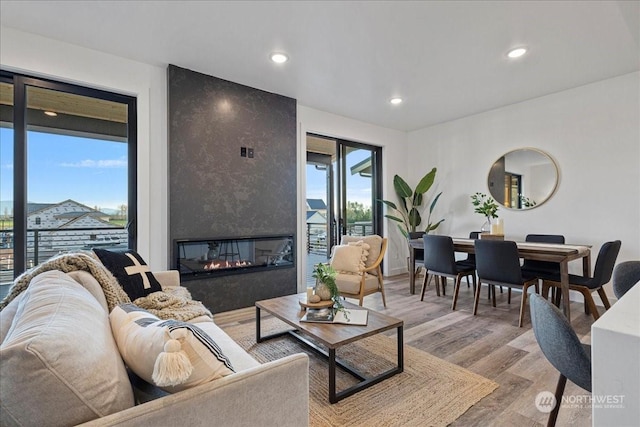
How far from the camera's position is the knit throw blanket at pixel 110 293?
4.64ft

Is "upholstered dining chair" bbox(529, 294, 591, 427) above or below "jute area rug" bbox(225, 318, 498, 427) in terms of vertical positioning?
above

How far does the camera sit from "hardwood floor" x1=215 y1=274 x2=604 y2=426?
67.0 inches

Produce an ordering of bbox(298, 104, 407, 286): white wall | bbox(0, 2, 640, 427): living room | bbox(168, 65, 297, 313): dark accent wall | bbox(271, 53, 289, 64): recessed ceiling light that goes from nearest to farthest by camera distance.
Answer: bbox(0, 2, 640, 427): living room < bbox(271, 53, 289, 64): recessed ceiling light < bbox(168, 65, 297, 313): dark accent wall < bbox(298, 104, 407, 286): white wall

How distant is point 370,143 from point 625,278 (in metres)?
3.93

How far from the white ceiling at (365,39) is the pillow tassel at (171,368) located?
7.81 ft

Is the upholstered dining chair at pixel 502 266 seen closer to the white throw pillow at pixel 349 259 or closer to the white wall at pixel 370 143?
the white throw pillow at pixel 349 259

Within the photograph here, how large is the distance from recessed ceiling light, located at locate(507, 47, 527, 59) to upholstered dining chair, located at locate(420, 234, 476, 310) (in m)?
1.95

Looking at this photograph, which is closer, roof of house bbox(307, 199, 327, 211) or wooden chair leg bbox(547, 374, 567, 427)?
wooden chair leg bbox(547, 374, 567, 427)

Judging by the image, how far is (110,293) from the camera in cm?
172

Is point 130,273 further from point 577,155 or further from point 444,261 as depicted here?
point 577,155

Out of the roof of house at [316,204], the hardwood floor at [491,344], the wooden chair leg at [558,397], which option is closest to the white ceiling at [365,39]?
the roof of house at [316,204]

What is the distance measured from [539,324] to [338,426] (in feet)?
3.62

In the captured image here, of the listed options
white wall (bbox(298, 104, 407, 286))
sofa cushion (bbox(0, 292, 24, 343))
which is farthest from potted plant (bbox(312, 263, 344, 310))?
white wall (bbox(298, 104, 407, 286))

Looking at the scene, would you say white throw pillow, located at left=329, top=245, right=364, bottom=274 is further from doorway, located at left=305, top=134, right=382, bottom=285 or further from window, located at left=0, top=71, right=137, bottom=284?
window, located at left=0, top=71, right=137, bottom=284
